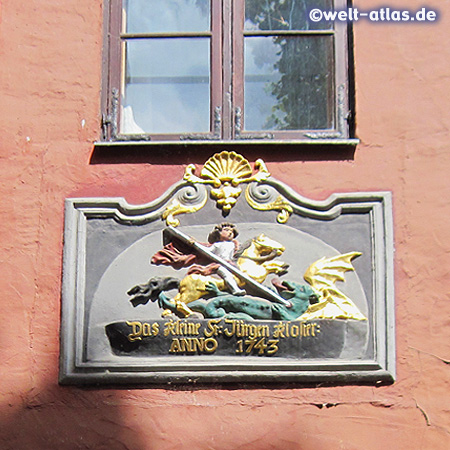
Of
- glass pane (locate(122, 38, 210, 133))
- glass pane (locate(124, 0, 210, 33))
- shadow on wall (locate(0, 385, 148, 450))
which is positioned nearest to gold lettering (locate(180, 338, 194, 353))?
shadow on wall (locate(0, 385, 148, 450))

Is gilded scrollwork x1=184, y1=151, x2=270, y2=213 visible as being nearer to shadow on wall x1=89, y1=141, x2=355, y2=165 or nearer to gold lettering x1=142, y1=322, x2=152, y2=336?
shadow on wall x1=89, y1=141, x2=355, y2=165

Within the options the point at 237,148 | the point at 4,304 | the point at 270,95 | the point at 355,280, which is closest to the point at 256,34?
the point at 270,95

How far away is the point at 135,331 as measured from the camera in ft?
14.8

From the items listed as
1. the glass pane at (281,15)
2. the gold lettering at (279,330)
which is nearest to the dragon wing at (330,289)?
the gold lettering at (279,330)

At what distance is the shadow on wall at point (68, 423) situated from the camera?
442cm

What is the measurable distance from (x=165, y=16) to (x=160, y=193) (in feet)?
4.14

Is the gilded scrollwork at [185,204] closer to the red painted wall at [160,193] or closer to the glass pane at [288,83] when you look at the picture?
the red painted wall at [160,193]

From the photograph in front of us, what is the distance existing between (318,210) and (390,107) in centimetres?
78

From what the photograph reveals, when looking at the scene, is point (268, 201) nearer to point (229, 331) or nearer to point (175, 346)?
point (229, 331)

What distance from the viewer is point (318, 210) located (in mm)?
4723

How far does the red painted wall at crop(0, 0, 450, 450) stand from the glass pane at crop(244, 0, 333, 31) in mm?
354

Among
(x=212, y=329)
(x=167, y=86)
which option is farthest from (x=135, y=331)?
(x=167, y=86)

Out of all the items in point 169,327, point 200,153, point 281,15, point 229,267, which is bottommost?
point 169,327

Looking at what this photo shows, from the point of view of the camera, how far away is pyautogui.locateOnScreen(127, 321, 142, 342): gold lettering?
4496 millimetres
